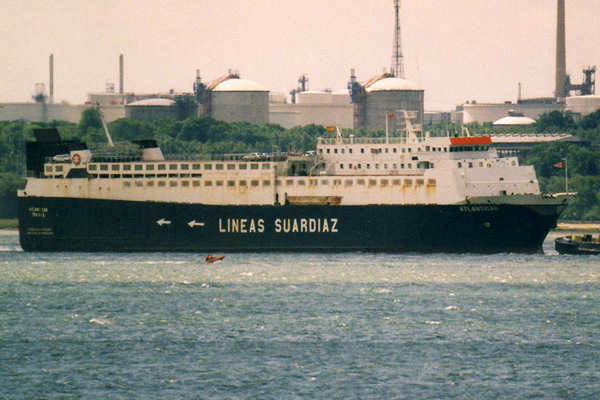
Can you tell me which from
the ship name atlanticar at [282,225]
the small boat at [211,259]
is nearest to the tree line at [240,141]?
the ship name atlanticar at [282,225]

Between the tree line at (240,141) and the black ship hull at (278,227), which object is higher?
the tree line at (240,141)

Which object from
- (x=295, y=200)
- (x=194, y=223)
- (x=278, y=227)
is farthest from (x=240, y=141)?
(x=278, y=227)

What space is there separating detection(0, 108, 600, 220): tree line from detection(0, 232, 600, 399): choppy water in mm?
57202

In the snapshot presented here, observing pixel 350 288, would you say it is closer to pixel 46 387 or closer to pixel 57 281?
pixel 57 281

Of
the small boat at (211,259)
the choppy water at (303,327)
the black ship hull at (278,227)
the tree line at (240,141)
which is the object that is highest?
the tree line at (240,141)

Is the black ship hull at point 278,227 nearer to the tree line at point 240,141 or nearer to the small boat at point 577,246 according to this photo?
the small boat at point 577,246

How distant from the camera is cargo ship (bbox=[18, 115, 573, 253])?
260ft

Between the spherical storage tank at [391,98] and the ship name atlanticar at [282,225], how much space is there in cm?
11416

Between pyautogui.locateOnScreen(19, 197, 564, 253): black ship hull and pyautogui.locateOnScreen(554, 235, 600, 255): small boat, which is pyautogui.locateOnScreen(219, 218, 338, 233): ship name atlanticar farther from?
pyautogui.locateOnScreen(554, 235, 600, 255): small boat

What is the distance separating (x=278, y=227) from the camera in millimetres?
81562

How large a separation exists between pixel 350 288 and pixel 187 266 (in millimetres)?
14322

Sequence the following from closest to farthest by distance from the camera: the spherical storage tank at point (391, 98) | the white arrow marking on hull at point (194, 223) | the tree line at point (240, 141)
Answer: the white arrow marking on hull at point (194, 223) → the tree line at point (240, 141) → the spherical storage tank at point (391, 98)

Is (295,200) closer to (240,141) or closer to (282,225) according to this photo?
(282,225)

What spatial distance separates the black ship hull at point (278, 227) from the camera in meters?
78.9
